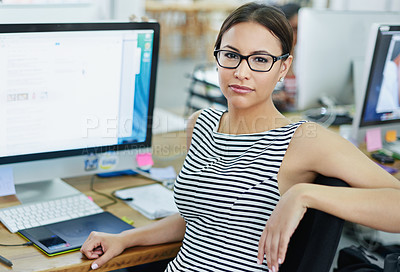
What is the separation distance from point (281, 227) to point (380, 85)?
1274 mm

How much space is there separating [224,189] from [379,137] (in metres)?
1.21

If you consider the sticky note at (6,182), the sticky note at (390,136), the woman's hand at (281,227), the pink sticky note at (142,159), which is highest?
the woman's hand at (281,227)

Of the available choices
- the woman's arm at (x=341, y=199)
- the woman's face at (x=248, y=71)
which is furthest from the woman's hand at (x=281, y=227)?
the woman's face at (x=248, y=71)

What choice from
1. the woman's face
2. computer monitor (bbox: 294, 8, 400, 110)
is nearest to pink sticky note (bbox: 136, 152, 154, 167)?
the woman's face

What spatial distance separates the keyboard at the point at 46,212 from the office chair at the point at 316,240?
0.62m

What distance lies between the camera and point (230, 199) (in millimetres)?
1244

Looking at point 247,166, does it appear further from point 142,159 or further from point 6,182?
point 6,182

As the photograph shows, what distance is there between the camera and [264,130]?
1.31 meters

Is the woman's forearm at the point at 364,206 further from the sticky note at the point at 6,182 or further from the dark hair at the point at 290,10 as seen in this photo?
the dark hair at the point at 290,10

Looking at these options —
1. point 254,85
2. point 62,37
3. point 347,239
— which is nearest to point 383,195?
point 254,85

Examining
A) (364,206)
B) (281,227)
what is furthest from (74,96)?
(364,206)

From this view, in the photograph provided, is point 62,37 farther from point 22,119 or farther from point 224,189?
point 224,189

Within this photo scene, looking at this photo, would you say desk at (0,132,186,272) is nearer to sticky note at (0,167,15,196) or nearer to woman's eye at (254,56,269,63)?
sticky note at (0,167,15,196)

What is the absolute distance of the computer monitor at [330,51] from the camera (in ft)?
7.97
